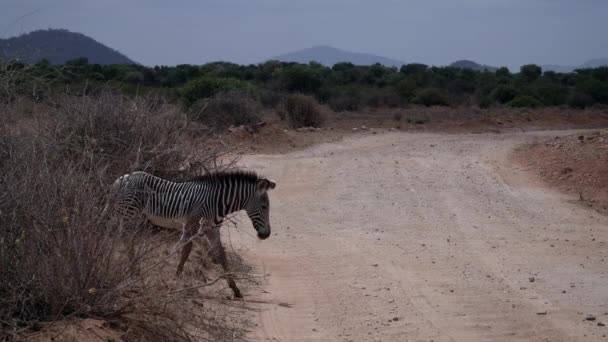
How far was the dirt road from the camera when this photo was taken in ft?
24.8

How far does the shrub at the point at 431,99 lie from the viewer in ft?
139

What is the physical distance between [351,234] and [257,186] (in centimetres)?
387

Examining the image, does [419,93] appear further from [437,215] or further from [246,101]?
[437,215]

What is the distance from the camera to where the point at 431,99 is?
42.6 m

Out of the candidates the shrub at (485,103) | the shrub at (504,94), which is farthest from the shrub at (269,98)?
the shrub at (504,94)

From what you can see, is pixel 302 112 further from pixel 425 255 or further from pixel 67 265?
pixel 67 265

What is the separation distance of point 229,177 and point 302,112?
19430mm

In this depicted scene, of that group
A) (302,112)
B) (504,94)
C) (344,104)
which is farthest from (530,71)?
(302,112)

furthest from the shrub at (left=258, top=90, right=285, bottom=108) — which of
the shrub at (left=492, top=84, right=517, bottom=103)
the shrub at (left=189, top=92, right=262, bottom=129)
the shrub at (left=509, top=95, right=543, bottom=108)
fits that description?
the shrub at (left=492, top=84, right=517, bottom=103)

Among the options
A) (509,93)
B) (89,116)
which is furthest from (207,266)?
(509,93)

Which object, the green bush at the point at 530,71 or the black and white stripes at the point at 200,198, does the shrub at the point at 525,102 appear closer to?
the green bush at the point at 530,71

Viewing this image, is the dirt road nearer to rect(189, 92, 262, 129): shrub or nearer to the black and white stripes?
the black and white stripes

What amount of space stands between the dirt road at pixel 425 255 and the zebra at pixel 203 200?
0.93 meters

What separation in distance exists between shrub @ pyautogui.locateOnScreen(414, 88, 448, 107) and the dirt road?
2359 cm
